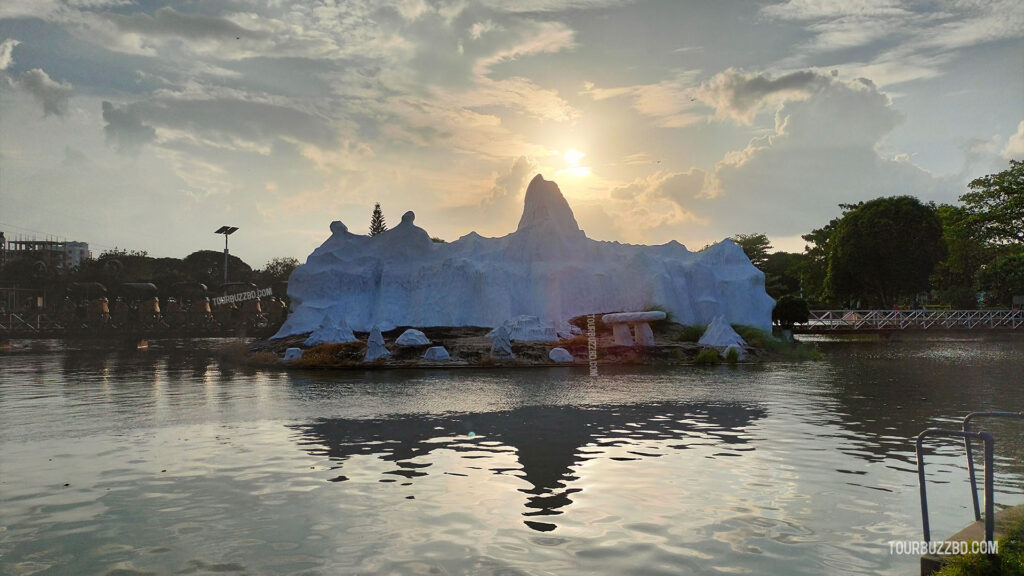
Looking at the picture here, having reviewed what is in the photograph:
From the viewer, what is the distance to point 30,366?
37.9 m

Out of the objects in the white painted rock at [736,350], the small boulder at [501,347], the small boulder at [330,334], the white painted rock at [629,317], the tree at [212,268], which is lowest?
the white painted rock at [736,350]

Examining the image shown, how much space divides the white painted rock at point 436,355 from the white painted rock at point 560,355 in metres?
5.41

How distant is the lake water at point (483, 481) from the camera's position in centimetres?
810

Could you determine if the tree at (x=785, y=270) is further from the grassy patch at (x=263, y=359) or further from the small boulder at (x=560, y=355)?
the grassy patch at (x=263, y=359)

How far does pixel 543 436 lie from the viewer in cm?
1549

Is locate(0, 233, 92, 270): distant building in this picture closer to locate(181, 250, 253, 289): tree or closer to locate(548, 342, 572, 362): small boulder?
locate(181, 250, 253, 289): tree

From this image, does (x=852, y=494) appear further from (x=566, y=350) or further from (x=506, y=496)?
(x=566, y=350)

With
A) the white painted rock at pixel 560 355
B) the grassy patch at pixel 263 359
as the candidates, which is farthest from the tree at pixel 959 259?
the grassy patch at pixel 263 359

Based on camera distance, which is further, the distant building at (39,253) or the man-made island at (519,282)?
the distant building at (39,253)

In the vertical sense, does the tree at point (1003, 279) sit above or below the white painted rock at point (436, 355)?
above

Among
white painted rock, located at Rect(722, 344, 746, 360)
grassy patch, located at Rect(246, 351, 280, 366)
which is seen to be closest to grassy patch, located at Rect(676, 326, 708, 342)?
white painted rock, located at Rect(722, 344, 746, 360)

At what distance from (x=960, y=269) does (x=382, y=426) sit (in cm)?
8169

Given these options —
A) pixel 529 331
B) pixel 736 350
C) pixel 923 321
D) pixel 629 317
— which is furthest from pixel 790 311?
pixel 529 331

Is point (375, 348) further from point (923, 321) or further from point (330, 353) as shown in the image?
point (923, 321)
